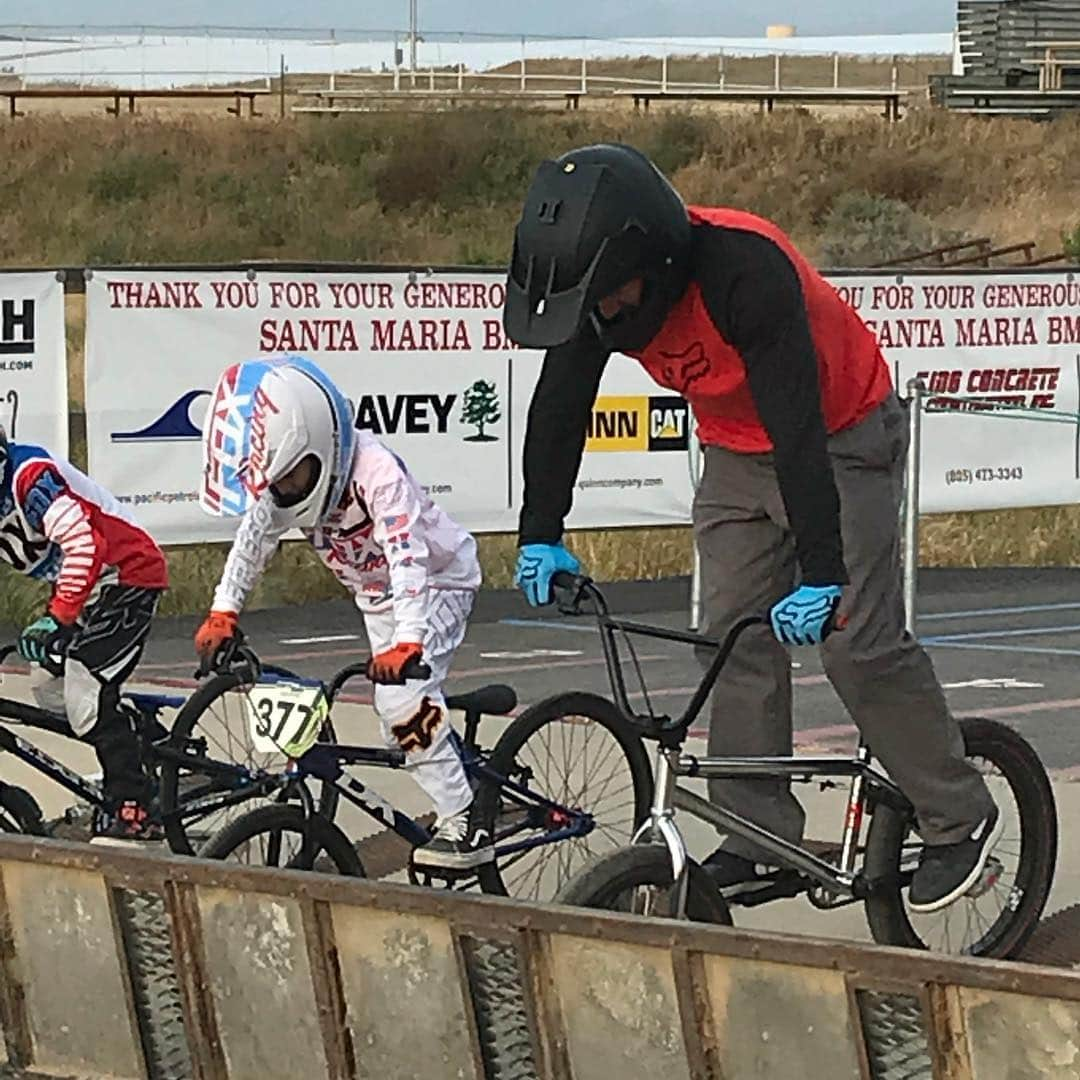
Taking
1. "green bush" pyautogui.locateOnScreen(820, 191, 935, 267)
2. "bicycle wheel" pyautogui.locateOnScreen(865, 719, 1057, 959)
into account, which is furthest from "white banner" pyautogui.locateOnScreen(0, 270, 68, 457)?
"green bush" pyautogui.locateOnScreen(820, 191, 935, 267)

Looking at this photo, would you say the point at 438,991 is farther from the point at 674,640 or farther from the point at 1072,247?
the point at 1072,247

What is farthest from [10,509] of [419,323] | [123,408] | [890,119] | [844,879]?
[890,119]

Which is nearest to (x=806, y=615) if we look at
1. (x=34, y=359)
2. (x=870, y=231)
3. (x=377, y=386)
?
(x=34, y=359)

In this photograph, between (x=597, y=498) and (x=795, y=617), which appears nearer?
(x=795, y=617)

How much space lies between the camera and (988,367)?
15.2 meters

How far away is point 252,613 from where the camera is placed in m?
14.0

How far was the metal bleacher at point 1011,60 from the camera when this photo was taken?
5556 cm

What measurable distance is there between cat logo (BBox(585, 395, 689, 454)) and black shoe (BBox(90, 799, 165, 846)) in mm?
7178

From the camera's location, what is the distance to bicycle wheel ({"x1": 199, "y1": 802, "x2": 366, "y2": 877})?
20.4 ft

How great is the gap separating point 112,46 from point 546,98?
82.3 ft

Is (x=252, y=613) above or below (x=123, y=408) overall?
below

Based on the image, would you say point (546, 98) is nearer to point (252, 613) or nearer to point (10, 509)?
point (252, 613)

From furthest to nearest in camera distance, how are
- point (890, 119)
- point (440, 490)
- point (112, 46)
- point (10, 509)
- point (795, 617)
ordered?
point (112, 46) → point (890, 119) → point (440, 490) → point (10, 509) → point (795, 617)

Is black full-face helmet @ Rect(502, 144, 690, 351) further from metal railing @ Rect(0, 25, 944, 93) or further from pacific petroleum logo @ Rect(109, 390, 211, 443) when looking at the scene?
metal railing @ Rect(0, 25, 944, 93)
